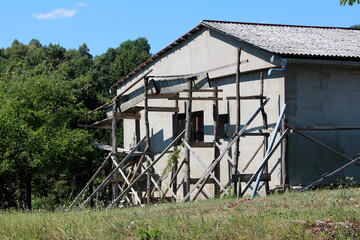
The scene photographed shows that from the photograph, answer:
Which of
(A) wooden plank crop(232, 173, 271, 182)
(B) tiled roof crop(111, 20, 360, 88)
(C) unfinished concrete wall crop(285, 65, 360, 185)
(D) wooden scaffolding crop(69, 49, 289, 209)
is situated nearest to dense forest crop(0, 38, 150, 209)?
(D) wooden scaffolding crop(69, 49, 289, 209)

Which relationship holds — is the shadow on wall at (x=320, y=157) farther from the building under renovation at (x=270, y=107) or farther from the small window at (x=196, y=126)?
the small window at (x=196, y=126)

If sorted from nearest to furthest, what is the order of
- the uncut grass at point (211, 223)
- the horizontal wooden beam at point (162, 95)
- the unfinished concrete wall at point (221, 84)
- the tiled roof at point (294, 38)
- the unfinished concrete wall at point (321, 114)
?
the uncut grass at point (211, 223), the unfinished concrete wall at point (321, 114), the tiled roof at point (294, 38), the unfinished concrete wall at point (221, 84), the horizontal wooden beam at point (162, 95)

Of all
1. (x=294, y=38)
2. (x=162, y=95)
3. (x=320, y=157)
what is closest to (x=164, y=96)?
(x=162, y=95)

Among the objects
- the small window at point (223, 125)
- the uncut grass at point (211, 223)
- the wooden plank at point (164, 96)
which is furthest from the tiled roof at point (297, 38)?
the uncut grass at point (211, 223)

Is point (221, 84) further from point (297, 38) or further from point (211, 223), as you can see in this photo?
point (211, 223)

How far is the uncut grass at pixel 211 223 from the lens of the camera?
8539 mm

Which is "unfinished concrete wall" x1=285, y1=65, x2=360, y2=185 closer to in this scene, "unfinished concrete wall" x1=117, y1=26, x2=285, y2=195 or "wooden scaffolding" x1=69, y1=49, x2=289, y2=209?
"unfinished concrete wall" x1=117, y1=26, x2=285, y2=195

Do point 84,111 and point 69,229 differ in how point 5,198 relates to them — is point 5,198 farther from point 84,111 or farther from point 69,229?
point 69,229

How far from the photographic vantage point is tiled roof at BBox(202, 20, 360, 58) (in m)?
16.1

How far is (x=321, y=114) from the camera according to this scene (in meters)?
16.2

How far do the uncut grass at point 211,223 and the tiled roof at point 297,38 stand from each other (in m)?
5.53

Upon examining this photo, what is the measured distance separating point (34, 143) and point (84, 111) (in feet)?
15.3

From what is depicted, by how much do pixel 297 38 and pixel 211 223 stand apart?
10.6 metres

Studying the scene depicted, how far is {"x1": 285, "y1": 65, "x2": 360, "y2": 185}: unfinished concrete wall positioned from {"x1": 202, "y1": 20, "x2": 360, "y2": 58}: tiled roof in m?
0.56
